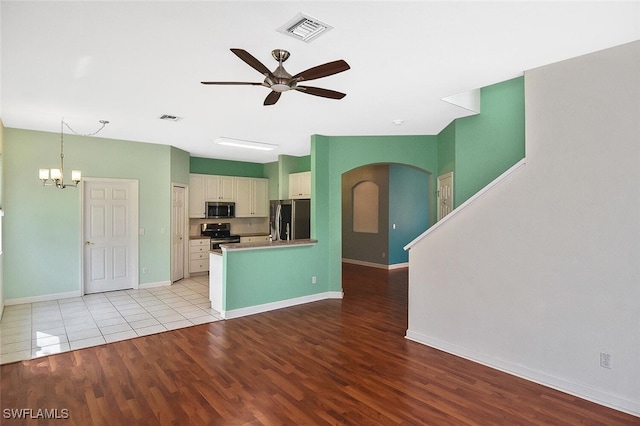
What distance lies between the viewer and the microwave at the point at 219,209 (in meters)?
8.11

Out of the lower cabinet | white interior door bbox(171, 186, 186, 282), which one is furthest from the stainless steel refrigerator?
white interior door bbox(171, 186, 186, 282)

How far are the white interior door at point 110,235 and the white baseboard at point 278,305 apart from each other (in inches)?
106

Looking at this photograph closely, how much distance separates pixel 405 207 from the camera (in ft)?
30.0

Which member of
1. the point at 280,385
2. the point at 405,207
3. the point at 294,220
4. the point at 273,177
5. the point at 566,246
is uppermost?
the point at 273,177

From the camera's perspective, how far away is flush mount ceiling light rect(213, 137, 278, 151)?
6103 mm

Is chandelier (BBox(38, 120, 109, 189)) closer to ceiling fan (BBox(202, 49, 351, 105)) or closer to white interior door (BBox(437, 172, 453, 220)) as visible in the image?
ceiling fan (BBox(202, 49, 351, 105))

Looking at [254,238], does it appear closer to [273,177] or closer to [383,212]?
[273,177]

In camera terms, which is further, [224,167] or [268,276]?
[224,167]

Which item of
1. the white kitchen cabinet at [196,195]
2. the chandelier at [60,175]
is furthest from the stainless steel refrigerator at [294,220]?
the chandelier at [60,175]

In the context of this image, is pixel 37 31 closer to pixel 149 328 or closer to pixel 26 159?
pixel 149 328

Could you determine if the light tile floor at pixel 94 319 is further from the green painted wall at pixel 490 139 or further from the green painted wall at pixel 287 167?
the green painted wall at pixel 490 139

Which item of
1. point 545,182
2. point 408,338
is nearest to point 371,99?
point 545,182

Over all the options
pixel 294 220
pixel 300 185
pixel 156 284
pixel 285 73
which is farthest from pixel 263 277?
pixel 285 73

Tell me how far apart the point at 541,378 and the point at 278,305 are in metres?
3.47
